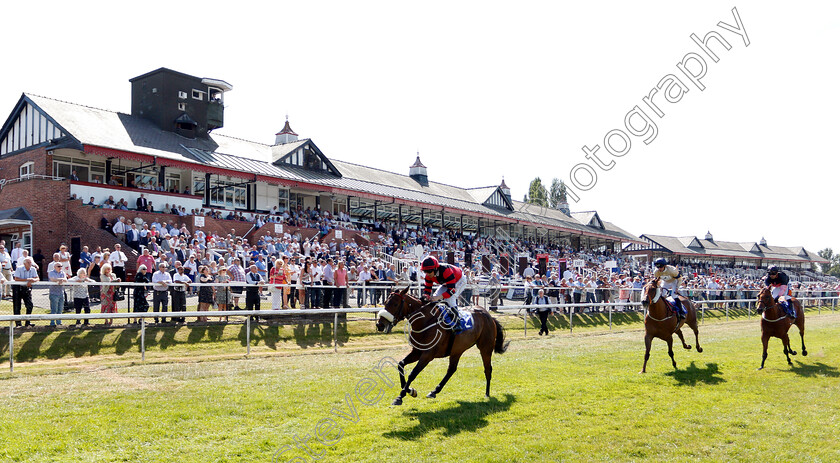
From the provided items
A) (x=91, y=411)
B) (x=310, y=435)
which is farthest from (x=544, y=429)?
(x=91, y=411)

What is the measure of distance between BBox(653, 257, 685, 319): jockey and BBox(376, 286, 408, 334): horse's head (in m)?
6.23

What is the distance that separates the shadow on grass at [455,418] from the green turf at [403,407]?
26 millimetres

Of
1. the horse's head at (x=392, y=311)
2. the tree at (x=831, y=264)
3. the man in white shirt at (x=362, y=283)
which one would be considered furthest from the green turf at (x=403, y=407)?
the tree at (x=831, y=264)

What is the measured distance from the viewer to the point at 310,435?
23.6ft

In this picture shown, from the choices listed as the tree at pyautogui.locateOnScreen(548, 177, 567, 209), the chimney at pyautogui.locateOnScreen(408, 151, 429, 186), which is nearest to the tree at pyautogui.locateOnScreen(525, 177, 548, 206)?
the tree at pyautogui.locateOnScreen(548, 177, 567, 209)

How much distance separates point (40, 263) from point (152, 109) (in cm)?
1623

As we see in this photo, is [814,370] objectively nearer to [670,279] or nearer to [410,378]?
[670,279]

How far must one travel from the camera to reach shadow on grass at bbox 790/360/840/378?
11.7 metres

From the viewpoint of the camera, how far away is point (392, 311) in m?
8.84

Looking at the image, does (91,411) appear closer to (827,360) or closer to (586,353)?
(586,353)

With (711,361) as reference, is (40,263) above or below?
above

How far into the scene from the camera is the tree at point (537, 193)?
90.0 m

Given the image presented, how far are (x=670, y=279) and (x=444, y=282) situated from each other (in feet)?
21.9

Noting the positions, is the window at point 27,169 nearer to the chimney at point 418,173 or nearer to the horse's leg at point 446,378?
the horse's leg at point 446,378
